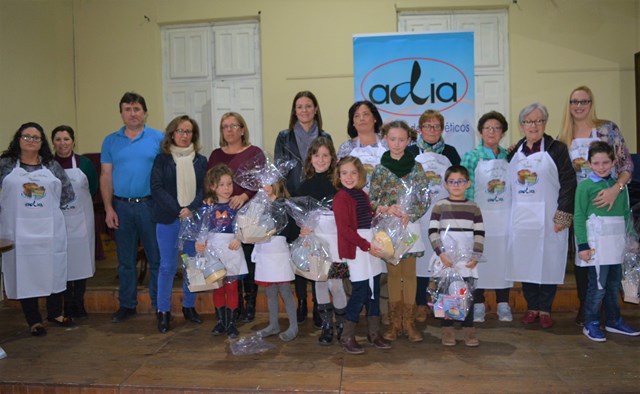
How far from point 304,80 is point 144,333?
440 cm

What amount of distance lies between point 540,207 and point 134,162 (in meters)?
3.18

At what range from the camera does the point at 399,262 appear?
3.88m

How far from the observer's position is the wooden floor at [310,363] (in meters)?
3.20

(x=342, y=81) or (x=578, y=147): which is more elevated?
(x=342, y=81)

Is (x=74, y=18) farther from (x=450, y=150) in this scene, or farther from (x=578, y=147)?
(x=578, y=147)

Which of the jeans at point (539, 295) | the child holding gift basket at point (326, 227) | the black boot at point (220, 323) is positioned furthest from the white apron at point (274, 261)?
the jeans at point (539, 295)

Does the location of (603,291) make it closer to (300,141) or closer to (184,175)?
(300,141)

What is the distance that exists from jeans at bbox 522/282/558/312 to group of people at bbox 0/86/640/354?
10 millimetres

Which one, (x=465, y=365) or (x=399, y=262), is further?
(x=399, y=262)

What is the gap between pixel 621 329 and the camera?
400 cm

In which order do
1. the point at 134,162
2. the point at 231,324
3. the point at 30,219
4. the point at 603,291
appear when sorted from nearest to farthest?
the point at 603,291, the point at 231,324, the point at 30,219, the point at 134,162

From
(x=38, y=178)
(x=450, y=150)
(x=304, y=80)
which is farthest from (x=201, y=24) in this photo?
(x=450, y=150)

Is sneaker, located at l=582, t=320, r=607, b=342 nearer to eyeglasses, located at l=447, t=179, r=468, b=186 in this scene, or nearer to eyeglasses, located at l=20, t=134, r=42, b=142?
eyeglasses, located at l=447, t=179, r=468, b=186

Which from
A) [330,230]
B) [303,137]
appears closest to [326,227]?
[330,230]
